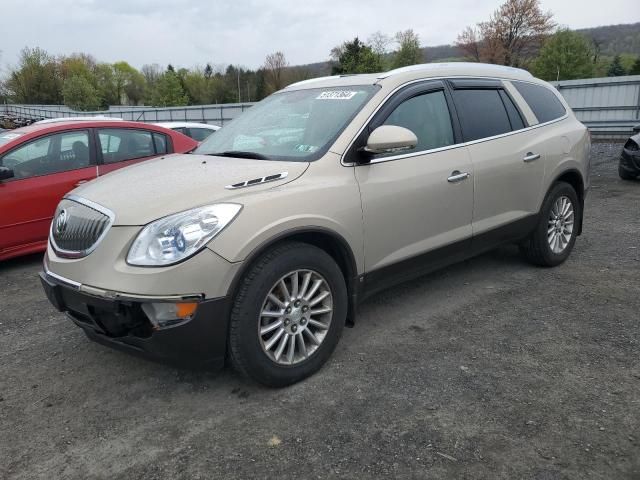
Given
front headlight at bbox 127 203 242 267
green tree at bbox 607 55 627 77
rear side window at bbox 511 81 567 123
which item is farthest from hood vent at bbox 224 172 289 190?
green tree at bbox 607 55 627 77

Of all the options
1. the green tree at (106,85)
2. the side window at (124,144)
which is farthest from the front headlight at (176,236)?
the green tree at (106,85)

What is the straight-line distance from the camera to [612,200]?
835 cm

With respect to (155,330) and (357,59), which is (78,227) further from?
(357,59)

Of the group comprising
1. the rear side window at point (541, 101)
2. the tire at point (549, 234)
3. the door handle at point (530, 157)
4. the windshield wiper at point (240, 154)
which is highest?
the rear side window at point (541, 101)

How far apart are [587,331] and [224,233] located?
2.65 meters

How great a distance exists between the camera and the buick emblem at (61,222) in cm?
316

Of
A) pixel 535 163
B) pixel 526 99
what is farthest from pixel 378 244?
pixel 526 99

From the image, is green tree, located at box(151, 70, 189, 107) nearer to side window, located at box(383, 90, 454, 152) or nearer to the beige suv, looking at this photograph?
the beige suv

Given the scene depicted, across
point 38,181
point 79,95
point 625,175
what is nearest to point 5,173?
point 38,181

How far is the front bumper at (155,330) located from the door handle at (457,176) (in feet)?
6.54

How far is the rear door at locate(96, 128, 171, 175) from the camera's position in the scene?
6324mm

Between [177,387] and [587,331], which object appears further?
[587,331]

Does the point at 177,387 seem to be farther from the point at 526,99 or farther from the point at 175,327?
the point at 526,99

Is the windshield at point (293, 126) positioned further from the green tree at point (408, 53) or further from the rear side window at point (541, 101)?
the green tree at point (408, 53)
